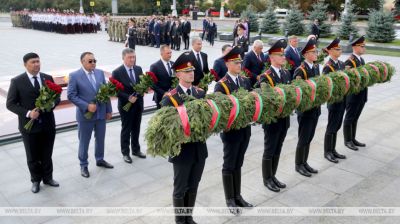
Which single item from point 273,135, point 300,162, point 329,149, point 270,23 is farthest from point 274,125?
point 270,23

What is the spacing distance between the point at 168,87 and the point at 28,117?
2587mm

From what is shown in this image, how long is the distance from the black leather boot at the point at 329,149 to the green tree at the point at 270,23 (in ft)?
84.2

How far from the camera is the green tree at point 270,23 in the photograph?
101 feet

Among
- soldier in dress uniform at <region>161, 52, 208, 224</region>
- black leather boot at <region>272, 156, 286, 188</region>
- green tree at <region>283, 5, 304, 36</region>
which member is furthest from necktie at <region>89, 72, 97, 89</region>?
green tree at <region>283, 5, 304, 36</region>

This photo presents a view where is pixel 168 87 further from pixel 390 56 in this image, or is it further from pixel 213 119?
pixel 390 56

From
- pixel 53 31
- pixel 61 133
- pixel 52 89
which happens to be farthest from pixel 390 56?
pixel 53 31

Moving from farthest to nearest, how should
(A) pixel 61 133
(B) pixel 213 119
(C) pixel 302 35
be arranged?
(C) pixel 302 35
(A) pixel 61 133
(B) pixel 213 119

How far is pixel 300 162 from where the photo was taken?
6.04m

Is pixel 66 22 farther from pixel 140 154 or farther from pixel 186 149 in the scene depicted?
pixel 186 149

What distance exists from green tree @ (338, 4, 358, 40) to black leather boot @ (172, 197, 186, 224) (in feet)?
78.8

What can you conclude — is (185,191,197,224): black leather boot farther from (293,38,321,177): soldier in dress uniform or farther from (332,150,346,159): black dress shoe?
(332,150,346,159): black dress shoe

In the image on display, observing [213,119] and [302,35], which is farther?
[302,35]

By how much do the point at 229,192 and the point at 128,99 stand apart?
7.96 feet

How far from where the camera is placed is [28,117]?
506 cm
